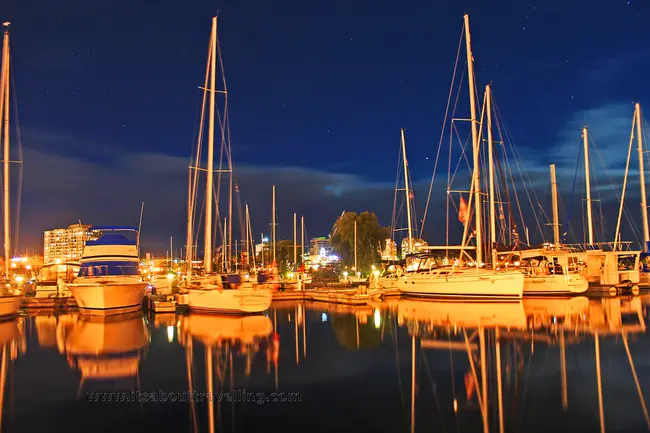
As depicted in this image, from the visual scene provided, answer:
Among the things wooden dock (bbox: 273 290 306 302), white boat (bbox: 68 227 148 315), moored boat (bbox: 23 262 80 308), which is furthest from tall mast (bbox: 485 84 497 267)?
moored boat (bbox: 23 262 80 308)

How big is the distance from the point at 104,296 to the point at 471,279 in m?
25.8

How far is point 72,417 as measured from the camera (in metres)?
13.4

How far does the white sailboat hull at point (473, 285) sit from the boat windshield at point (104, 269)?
907 inches

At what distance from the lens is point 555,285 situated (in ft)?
148

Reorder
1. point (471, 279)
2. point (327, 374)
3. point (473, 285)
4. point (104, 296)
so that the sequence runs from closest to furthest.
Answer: point (327, 374) → point (104, 296) → point (473, 285) → point (471, 279)

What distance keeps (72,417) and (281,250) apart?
9185 centimetres

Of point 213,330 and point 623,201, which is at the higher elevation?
point 623,201

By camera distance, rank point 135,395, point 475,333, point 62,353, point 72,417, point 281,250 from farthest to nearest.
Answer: point 281,250, point 475,333, point 62,353, point 135,395, point 72,417

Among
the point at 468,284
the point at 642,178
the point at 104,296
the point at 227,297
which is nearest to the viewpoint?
the point at 227,297

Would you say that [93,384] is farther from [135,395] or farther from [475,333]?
[475,333]

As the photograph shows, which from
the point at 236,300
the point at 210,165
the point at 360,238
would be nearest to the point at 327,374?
the point at 236,300

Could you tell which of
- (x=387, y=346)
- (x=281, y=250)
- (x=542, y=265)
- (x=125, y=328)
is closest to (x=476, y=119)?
(x=542, y=265)

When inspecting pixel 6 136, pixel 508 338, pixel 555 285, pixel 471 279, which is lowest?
pixel 508 338

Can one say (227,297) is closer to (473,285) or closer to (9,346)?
(9,346)
